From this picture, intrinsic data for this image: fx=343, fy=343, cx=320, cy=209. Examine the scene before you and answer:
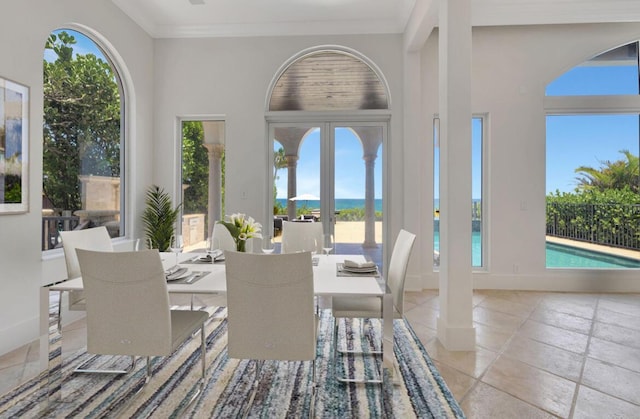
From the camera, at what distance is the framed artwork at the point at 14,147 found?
8.46ft

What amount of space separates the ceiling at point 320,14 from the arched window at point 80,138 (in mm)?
886

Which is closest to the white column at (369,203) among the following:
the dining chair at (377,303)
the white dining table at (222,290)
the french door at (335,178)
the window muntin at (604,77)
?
the french door at (335,178)

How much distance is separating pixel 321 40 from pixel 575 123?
3434 millimetres

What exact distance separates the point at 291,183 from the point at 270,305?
3072 millimetres

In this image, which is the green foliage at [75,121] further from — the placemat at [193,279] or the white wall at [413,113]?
the placemat at [193,279]

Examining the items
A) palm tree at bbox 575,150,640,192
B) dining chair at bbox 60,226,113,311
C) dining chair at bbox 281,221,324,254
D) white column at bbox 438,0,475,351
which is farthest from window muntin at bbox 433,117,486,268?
dining chair at bbox 60,226,113,311

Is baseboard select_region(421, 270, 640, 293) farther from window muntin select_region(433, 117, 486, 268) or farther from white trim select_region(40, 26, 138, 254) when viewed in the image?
white trim select_region(40, 26, 138, 254)

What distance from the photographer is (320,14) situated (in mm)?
4176

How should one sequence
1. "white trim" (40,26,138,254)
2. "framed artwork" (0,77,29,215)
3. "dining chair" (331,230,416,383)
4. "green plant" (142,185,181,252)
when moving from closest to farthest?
1. "dining chair" (331,230,416,383)
2. "framed artwork" (0,77,29,215)
3. "white trim" (40,26,138,254)
4. "green plant" (142,185,181,252)

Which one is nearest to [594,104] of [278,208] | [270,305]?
[278,208]

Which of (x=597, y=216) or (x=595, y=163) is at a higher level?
(x=595, y=163)

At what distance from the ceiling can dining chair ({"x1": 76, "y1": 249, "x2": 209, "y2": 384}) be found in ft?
11.3

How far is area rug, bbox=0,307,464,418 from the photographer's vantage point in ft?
6.09

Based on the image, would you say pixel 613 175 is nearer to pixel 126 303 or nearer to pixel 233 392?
pixel 233 392
